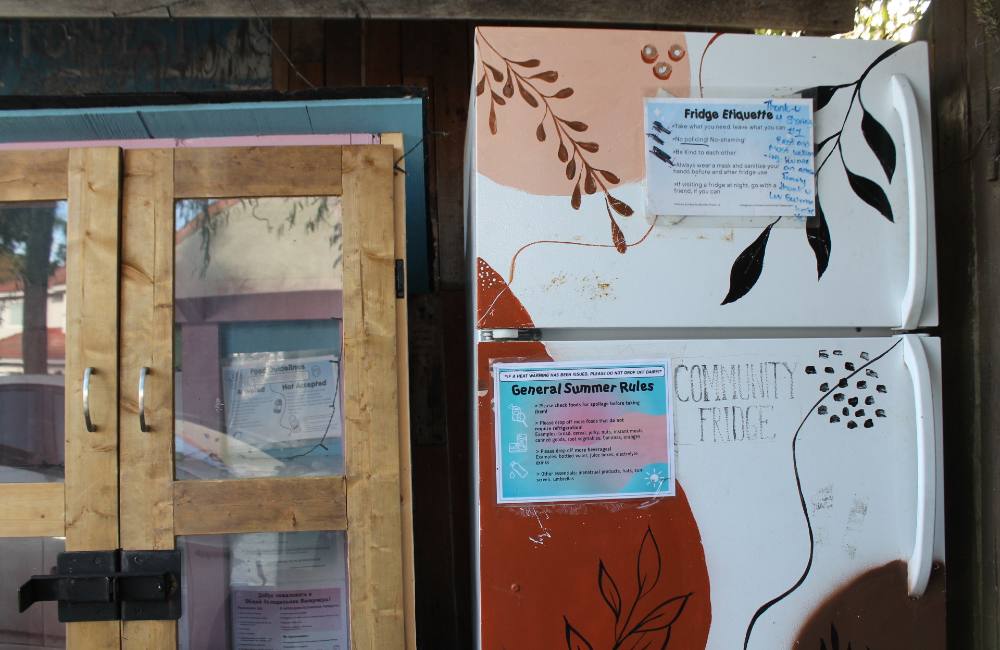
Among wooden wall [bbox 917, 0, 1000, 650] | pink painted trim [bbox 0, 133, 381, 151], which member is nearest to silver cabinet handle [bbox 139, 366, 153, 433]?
pink painted trim [bbox 0, 133, 381, 151]

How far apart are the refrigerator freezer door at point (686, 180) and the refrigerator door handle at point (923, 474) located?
0.30 feet

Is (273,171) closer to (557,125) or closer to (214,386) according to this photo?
(214,386)

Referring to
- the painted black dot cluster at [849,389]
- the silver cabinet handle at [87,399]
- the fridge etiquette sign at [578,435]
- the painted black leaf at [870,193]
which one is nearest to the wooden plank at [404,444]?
the fridge etiquette sign at [578,435]

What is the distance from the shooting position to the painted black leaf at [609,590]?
148 centimetres

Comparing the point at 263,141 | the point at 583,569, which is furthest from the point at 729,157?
the point at 263,141

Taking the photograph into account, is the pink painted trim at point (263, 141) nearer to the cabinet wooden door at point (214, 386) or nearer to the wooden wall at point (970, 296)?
the cabinet wooden door at point (214, 386)

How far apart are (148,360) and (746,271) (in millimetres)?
1351

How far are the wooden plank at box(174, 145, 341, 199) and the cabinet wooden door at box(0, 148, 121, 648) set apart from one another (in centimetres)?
22

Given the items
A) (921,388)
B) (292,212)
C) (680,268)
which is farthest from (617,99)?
(921,388)

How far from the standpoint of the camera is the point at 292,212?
65.9 inches

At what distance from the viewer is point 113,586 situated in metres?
1.54

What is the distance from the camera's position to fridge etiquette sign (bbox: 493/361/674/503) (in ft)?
4.82

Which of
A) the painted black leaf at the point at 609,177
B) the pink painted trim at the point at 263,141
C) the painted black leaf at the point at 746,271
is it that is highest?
the pink painted trim at the point at 263,141

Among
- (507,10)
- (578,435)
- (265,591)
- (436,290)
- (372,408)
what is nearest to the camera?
(578,435)
